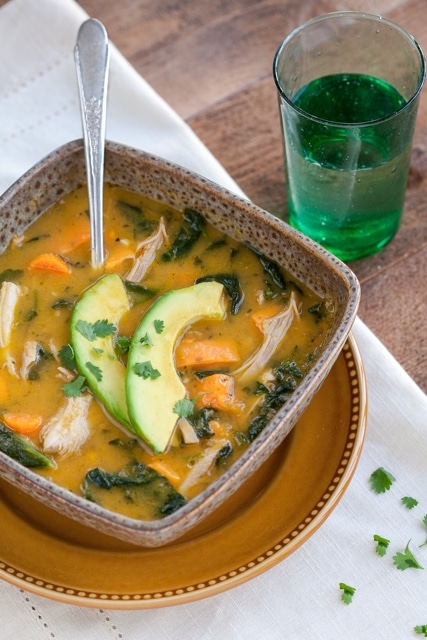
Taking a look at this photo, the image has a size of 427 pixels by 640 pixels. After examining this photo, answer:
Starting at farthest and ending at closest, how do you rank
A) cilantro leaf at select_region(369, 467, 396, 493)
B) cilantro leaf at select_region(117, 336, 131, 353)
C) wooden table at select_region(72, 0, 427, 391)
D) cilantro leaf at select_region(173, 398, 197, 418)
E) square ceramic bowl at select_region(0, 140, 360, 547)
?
wooden table at select_region(72, 0, 427, 391)
cilantro leaf at select_region(369, 467, 396, 493)
cilantro leaf at select_region(117, 336, 131, 353)
cilantro leaf at select_region(173, 398, 197, 418)
square ceramic bowl at select_region(0, 140, 360, 547)

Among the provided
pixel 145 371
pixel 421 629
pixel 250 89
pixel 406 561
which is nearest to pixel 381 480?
pixel 406 561

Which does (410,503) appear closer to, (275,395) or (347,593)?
(347,593)

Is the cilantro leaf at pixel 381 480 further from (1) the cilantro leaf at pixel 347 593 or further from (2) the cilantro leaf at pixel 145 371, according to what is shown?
(2) the cilantro leaf at pixel 145 371

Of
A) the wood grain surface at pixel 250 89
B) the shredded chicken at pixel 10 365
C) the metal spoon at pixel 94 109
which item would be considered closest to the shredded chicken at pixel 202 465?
the shredded chicken at pixel 10 365

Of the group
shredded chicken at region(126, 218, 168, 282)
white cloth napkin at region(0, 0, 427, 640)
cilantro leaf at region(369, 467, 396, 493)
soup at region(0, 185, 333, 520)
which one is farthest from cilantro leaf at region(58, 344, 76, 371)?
cilantro leaf at region(369, 467, 396, 493)

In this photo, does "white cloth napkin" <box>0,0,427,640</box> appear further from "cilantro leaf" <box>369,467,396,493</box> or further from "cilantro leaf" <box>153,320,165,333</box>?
"cilantro leaf" <box>153,320,165,333</box>

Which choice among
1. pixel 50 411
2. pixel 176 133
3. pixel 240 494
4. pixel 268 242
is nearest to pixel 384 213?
pixel 268 242
